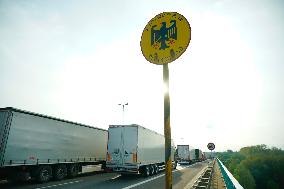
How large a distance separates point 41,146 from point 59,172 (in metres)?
Answer: 2.83

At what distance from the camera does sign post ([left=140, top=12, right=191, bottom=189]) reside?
3.26 metres

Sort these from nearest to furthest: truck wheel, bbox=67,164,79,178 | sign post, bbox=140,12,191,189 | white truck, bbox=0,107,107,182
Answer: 1. sign post, bbox=140,12,191,189
2. white truck, bbox=0,107,107,182
3. truck wheel, bbox=67,164,79,178

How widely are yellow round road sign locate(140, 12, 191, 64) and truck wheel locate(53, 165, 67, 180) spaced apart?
49.5ft

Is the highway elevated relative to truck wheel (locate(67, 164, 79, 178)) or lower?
lower

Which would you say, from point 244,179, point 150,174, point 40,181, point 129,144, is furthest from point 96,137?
point 244,179

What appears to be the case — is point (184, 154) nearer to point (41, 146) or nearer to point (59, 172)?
point (59, 172)

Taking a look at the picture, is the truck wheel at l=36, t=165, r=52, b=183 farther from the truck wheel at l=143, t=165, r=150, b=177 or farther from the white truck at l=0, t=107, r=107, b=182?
the truck wheel at l=143, t=165, r=150, b=177

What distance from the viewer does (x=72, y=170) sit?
17.5 metres

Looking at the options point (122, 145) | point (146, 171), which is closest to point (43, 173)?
point (122, 145)

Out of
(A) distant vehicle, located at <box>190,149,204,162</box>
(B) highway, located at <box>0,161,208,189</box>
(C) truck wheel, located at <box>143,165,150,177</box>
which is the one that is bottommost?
(B) highway, located at <box>0,161,208,189</box>

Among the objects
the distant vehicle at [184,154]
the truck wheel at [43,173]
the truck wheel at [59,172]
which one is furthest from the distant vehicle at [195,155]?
the truck wheel at [43,173]

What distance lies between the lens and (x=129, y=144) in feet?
59.4

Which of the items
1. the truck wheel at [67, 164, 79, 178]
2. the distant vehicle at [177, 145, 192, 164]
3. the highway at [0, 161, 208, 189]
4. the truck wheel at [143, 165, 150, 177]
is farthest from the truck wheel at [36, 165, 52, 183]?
the distant vehicle at [177, 145, 192, 164]

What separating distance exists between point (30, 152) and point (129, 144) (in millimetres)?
7299
